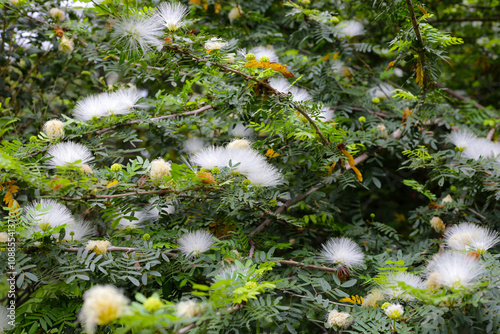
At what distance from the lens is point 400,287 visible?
5.64 ft

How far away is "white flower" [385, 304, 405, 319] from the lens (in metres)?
1.62

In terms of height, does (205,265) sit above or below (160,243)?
below

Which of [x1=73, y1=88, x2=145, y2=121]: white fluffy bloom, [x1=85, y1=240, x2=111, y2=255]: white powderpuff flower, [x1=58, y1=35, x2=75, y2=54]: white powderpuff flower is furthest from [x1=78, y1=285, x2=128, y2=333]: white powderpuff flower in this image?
[x1=58, y1=35, x2=75, y2=54]: white powderpuff flower

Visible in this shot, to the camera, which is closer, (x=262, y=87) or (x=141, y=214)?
(x=262, y=87)

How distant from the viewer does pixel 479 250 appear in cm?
182

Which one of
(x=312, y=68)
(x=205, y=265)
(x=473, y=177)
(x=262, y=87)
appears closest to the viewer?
(x=205, y=265)

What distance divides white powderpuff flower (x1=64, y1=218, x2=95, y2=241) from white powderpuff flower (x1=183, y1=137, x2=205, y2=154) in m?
0.91

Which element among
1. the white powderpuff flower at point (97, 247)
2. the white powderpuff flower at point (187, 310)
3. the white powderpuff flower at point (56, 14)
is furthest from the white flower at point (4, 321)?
the white powderpuff flower at point (56, 14)

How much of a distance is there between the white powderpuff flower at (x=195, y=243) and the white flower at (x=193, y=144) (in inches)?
35.7

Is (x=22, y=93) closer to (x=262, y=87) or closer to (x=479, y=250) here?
(x=262, y=87)

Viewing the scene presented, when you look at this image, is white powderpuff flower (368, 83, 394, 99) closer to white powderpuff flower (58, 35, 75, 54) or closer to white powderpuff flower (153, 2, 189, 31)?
white powderpuff flower (153, 2, 189, 31)

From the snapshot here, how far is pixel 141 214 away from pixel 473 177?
2.00 metres

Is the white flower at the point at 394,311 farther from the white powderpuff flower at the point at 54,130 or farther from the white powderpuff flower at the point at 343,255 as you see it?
the white powderpuff flower at the point at 54,130

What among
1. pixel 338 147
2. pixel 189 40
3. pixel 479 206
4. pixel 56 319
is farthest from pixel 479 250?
pixel 56 319
